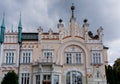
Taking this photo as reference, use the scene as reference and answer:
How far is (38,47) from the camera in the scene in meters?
36.5

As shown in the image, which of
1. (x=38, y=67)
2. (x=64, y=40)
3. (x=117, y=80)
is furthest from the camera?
(x=117, y=80)

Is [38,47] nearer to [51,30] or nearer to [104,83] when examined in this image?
[51,30]

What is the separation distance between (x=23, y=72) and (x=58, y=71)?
5.72 m

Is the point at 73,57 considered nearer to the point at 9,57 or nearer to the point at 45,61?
the point at 45,61

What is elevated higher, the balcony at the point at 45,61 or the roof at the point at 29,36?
the roof at the point at 29,36

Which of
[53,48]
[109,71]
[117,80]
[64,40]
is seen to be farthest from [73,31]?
[117,80]

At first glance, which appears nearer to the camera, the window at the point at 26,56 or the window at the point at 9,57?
the window at the point at 9,57

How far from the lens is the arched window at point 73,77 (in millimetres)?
35203

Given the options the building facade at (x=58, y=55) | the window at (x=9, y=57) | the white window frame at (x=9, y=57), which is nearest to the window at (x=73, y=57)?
the building facade at (x=58, y=55)

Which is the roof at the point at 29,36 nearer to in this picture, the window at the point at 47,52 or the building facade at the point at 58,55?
the building facade at the point at 58,55

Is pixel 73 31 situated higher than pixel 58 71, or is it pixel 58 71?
pixel 73 31

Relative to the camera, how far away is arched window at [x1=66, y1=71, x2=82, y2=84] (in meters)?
35.2

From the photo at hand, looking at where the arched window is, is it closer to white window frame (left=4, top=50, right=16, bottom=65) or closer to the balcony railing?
the balcony railing

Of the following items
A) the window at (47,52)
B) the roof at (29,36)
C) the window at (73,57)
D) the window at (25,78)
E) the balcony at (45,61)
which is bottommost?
the window at (25,78)
